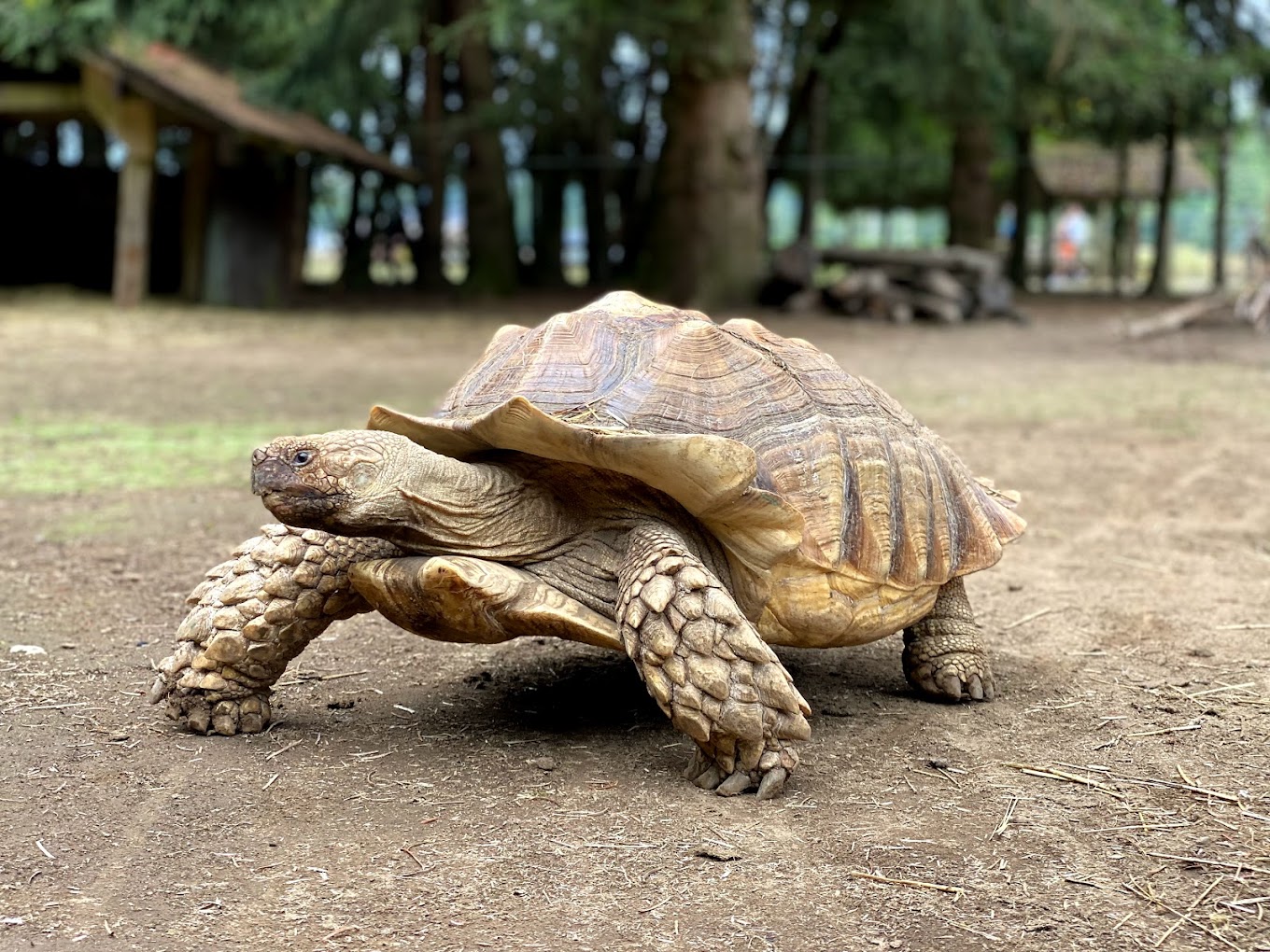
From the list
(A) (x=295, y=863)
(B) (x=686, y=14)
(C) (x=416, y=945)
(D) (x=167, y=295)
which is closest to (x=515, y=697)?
(A) (x=295, y=863)

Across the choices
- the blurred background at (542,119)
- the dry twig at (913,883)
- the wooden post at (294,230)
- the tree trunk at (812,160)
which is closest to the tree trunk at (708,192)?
the blurred background at (542,119)

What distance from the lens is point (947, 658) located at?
3137 millimetres

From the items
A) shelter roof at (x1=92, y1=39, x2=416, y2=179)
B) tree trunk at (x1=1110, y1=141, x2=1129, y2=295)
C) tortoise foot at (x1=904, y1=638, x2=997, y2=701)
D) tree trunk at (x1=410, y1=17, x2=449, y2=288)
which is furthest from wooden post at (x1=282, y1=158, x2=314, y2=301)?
tortoise foot at (x1=904, y1=638, x2=997, y2=701)

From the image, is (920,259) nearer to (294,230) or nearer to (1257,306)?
(1257,306)

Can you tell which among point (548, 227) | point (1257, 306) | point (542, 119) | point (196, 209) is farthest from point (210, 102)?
point (1257, 306)

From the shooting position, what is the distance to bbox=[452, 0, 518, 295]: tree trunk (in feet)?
54.8

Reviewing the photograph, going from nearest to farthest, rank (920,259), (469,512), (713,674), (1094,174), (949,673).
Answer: (713,674) → (469,512) → (949,673) → (920,259) → (1094,174)

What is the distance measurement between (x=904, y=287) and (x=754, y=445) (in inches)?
485

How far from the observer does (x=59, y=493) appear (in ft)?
17.6

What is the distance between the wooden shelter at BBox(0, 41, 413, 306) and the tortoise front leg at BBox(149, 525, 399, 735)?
1130 centimetres

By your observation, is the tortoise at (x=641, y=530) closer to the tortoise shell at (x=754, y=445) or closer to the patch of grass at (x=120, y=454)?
the tortoise shell at (x=754, y=445)

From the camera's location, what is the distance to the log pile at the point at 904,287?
14195 millimetres

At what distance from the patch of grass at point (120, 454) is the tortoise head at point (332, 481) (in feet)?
10.5

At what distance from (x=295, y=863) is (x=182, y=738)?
2.31ft
